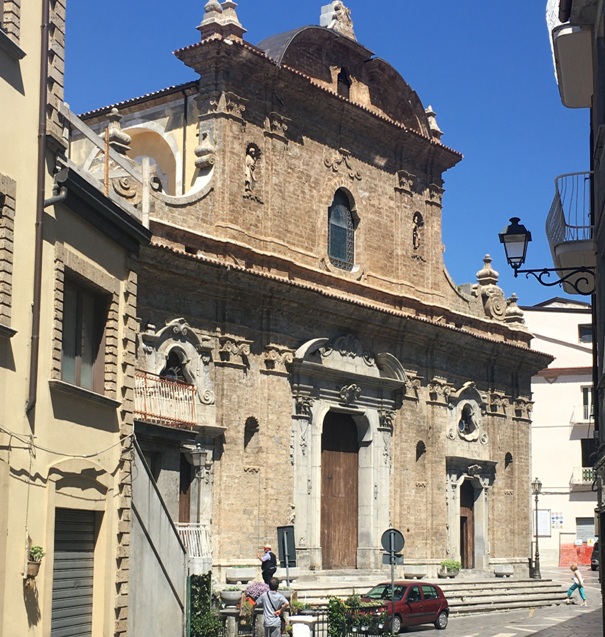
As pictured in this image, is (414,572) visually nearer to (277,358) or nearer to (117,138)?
(277,358)

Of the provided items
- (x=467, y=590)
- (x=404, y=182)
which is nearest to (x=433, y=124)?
(x=404, y=182)

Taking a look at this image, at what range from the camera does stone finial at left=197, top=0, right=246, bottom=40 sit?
3155 cm

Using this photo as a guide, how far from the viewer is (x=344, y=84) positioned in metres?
36.6

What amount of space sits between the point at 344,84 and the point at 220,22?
613cm

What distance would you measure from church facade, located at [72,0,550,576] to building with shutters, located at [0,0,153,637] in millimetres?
9325

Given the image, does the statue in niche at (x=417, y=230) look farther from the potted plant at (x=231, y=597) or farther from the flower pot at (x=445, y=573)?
the potted plant at (x=231, y=597)

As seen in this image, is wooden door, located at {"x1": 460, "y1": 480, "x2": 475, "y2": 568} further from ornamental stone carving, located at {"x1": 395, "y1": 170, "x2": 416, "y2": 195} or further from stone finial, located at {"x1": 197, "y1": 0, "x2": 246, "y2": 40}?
stone finial, located at {"x1": 197, "y1": 0, "x2": 246, "y2": 40}

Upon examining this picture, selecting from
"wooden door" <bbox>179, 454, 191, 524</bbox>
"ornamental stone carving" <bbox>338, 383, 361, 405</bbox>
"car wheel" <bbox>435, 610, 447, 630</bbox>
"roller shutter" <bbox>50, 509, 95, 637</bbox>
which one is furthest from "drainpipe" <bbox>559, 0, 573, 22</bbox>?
"ornamental stone carving" <bbox>338, 383, 361, 405</bbox>

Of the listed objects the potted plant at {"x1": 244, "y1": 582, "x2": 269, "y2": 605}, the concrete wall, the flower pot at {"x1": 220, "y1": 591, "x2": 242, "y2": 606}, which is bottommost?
the flower pot at {"x1": 220, "y1": 591, "x2": 242, "y2": 606}

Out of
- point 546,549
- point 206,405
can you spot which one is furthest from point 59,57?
point 546,549

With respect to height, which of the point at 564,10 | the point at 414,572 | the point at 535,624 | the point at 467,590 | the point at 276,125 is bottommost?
the point at 535,624

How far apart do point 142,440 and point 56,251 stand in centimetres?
741

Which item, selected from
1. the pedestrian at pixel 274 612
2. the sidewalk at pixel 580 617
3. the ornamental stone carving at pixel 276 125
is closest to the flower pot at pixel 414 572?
the sidewalk at pixel 580 617

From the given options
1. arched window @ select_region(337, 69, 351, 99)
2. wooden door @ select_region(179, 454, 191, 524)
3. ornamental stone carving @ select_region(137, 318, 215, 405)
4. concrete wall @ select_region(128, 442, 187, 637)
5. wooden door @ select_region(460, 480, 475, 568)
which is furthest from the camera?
wooden door @ select_region(460, 480, 475, 568)
